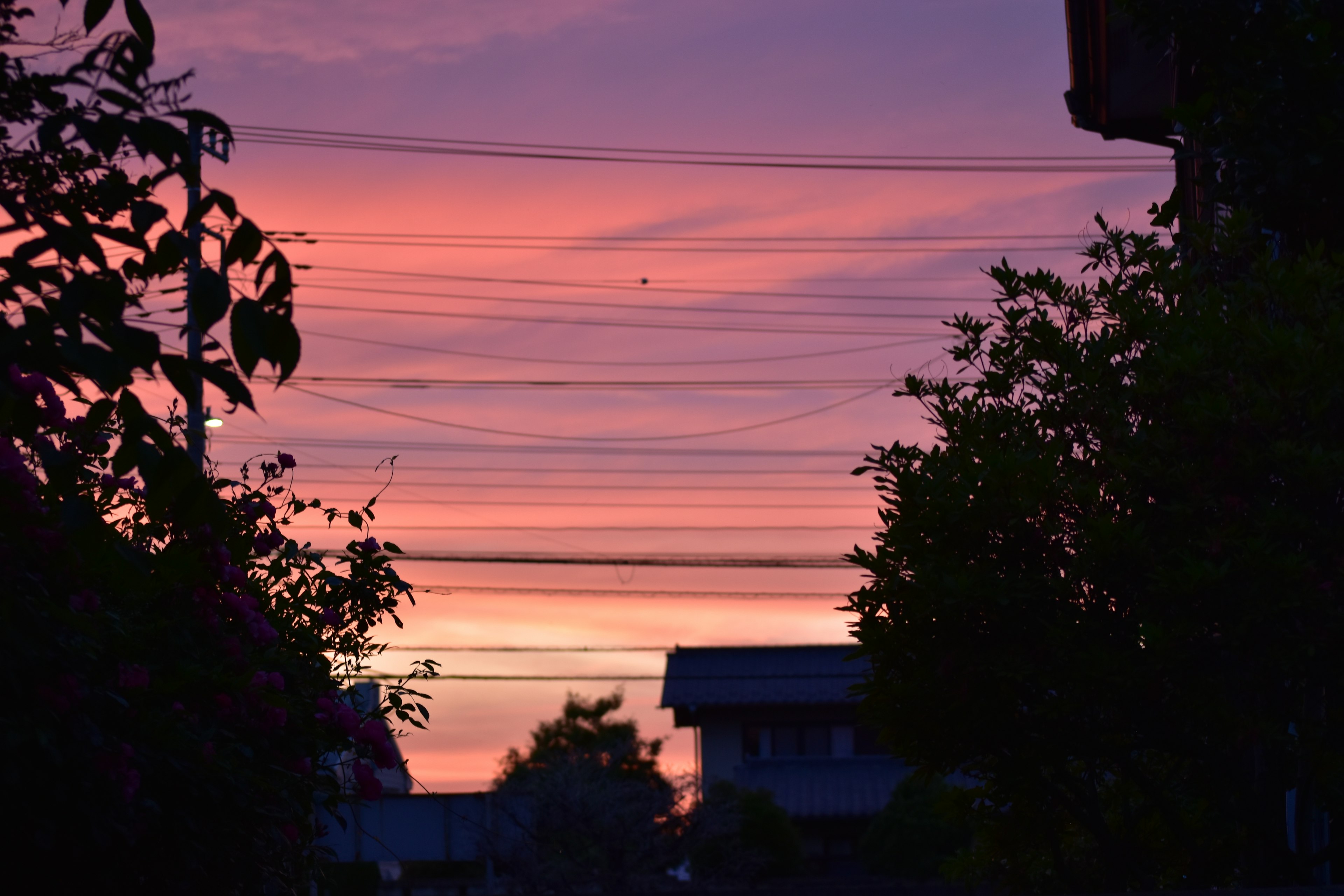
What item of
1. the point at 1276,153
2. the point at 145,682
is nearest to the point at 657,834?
the point at 1276,153

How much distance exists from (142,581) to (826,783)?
44051mm

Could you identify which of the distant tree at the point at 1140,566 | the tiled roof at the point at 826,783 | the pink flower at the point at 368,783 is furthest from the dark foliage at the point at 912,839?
the pink flower at the point at 368,783

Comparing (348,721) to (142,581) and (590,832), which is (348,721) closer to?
(142,581)

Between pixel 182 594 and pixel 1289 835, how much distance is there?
32.7 ft

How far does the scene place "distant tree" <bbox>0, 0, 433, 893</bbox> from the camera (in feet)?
10.9

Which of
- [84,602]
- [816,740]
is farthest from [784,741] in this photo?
[84,602]

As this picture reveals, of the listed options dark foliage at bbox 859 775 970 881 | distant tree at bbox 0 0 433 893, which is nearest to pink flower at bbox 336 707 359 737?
distant tree at bbox 0 0 433 893

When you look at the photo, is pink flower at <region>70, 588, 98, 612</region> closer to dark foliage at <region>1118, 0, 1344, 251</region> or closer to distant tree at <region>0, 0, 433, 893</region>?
distant tree at <region>0, 0, 433, 893</region>

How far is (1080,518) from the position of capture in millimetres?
7848

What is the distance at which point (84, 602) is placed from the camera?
5.60m

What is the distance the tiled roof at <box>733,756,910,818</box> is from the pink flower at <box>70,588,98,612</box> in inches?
1515

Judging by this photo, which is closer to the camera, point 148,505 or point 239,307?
point 239,307

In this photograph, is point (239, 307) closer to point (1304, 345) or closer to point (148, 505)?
point (148, 505)

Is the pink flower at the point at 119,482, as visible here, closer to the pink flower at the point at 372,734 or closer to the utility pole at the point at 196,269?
the utility pole at the point at 196,269
